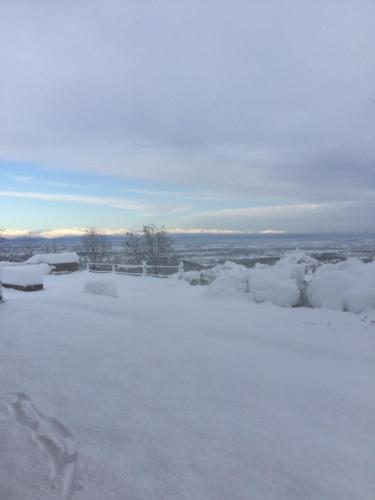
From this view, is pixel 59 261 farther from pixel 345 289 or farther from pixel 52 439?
pixel 52 439

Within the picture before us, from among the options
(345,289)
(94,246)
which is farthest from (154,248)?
(345,289)

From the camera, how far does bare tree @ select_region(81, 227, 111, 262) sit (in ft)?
172

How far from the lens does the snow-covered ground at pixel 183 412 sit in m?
2.76

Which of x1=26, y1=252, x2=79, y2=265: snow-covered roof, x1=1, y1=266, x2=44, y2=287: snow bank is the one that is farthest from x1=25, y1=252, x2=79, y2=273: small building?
x1=1, y1=266, x2=44, y2=287: snow bank

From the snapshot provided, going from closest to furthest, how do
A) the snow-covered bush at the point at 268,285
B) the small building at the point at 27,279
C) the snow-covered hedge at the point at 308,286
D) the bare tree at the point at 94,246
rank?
the snow-covered hedge at the point at 308,286
the snow-covered bush at the point at 268,285
the small building at the point at 27,279
the bare tree at the point at 94,246

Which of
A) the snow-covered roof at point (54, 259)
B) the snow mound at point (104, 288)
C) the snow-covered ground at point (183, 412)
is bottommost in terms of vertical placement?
the snow-covered ground at point (183, 412)

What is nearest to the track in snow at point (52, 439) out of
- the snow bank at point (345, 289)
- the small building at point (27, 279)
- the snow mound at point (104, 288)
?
the snow bank at point (345, 289)

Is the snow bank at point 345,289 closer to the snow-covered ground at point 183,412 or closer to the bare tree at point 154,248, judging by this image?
the snow-covered ground at point 183,412

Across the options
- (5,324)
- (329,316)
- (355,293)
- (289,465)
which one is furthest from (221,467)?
(355,293)

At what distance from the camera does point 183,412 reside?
150 inches

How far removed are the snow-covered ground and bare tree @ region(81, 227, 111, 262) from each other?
→ 151ft

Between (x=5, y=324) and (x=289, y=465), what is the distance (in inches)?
248

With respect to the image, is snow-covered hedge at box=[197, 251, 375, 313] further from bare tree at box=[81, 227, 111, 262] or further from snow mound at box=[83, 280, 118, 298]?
bare tree at box=[81, 227, 111, 262]

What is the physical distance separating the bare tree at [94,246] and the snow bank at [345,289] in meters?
44.4
